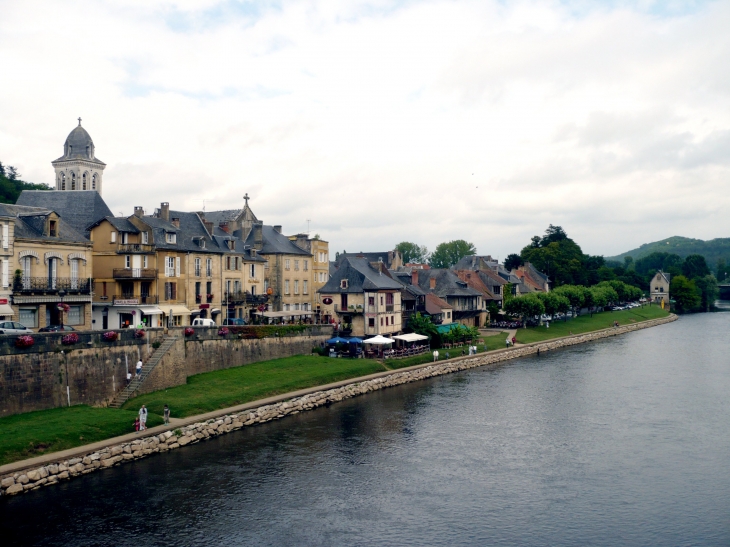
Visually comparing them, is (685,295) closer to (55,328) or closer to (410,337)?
(410,337)

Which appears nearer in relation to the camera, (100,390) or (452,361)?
(100,390)

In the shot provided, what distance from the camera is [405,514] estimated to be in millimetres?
31156

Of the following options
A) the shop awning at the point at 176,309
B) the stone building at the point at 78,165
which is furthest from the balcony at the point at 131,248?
the stone building at the point at 78,165

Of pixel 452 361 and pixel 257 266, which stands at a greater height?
pixel 257 266

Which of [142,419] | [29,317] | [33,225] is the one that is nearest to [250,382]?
[142,419]

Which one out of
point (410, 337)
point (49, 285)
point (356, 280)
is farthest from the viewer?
point (356, 280)

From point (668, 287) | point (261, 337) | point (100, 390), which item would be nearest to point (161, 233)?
point (261, 337)

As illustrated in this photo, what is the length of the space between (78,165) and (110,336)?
179 feet

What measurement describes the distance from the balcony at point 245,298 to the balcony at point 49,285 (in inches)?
720

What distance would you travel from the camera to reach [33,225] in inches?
1975

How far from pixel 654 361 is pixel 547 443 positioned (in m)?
39.9

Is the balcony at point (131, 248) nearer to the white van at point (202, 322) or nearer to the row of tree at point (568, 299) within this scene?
the white van at point (202, 322)

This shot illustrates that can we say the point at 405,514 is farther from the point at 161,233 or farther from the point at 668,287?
the point at 668,287

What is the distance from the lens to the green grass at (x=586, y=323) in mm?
97938
